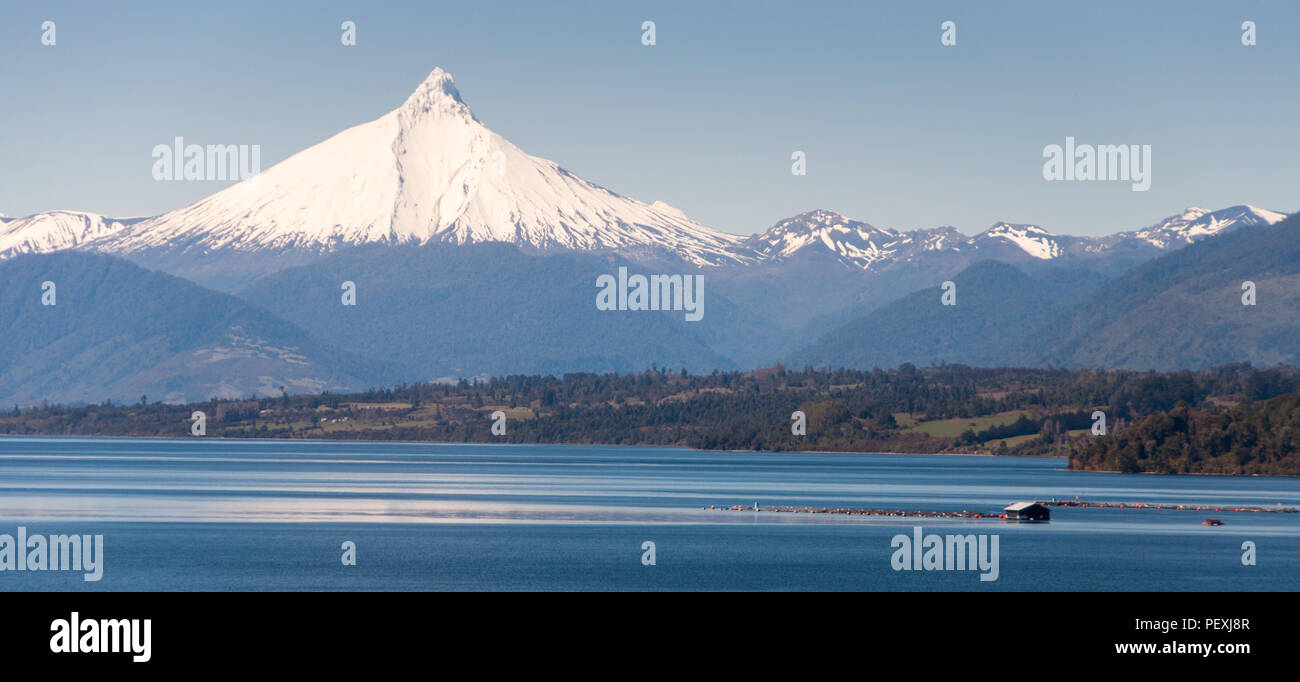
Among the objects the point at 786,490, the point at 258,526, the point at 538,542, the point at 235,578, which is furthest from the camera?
the point at 786,490

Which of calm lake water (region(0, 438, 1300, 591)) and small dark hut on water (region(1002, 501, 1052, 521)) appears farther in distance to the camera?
small dark hut on water (region(1002, 501, 1052, 521))

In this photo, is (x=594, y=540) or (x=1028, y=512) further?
(x=1028, y=512)

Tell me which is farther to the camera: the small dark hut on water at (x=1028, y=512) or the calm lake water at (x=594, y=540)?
the small dark hut on water at (x=1028, y=512)
